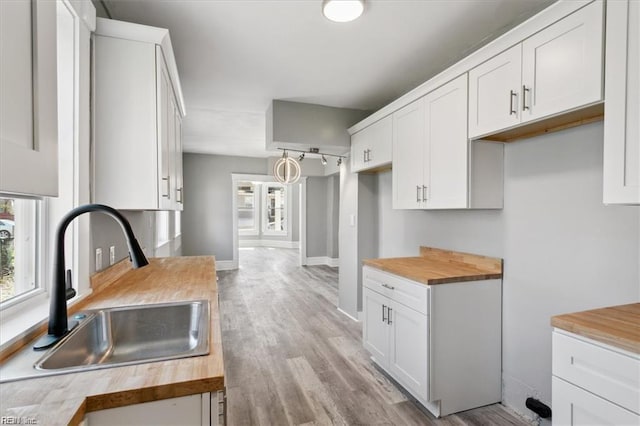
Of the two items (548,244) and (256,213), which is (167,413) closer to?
(548,244)

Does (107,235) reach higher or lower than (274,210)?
lower

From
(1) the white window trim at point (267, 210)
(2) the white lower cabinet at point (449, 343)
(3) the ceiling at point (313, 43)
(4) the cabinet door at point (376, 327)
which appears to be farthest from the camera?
(1) the white window trim at point (267, 210)

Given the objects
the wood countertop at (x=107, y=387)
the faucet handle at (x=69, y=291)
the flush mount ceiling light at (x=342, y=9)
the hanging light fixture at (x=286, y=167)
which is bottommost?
the wood countertop at (x=107, y=387)

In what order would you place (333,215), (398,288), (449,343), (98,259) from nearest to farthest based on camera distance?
1. (98,259)
2. (449,343)
3. (398,288)
4. (333,215)

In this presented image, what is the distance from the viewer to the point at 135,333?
4.69ft

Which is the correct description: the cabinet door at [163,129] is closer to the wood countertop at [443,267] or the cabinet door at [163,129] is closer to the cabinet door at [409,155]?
the wood countertop at [443,267]

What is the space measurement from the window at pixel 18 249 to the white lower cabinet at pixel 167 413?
30.8 inches

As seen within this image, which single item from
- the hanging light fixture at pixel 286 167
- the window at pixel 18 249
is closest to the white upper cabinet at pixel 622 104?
the window at pixel 18 249

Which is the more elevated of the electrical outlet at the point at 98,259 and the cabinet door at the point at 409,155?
the cabinet door at the point at 409,155

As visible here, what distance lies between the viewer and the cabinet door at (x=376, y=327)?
253cm

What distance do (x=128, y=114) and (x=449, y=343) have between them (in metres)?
2.40

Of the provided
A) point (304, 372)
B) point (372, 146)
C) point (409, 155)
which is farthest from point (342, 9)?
point (304, 372)

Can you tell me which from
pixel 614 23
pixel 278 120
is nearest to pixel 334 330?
pixel 278 120

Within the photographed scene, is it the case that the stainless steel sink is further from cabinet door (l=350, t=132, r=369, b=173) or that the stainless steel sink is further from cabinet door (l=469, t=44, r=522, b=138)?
cabinet door (l=350, t=132, r=369, b=173)
